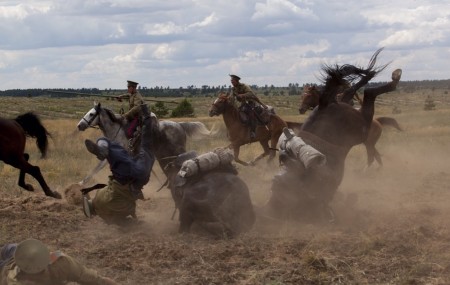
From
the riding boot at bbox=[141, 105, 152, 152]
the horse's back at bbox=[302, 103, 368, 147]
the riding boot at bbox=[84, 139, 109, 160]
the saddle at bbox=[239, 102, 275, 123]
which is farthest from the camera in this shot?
the saddle at bbox=[239, 102, 275, 123]

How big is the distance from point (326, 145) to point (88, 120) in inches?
224

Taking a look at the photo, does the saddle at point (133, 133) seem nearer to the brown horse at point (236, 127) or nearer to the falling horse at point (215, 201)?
the brown horse at point (236, 127)

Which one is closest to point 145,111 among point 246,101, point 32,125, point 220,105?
point 32,125

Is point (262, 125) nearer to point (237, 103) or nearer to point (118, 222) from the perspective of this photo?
point (237, 103)

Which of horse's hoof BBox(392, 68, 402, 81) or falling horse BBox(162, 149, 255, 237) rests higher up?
horse's hoof BBox(392, 68, 402, 81)

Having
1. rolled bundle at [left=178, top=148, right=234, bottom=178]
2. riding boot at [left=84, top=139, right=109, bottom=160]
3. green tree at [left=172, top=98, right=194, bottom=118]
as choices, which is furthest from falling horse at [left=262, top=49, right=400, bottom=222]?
green tree at [left=172, top=98, right=194, bottom=118]

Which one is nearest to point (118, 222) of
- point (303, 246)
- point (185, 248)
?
point (185, 248)

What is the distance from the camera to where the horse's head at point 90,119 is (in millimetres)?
12844

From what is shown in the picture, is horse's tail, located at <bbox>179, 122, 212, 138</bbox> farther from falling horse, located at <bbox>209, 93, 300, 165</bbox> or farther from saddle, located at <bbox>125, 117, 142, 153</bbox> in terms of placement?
falling horse, located at <bbox>209, 93, 300, 165</bbox>

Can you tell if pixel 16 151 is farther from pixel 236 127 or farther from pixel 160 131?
pixel 236 127

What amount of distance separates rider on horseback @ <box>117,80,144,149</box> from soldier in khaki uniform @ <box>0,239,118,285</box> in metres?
7.27

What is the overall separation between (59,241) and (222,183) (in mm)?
2316

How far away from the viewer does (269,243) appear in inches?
301

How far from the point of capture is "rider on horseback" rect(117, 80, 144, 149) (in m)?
12.3
